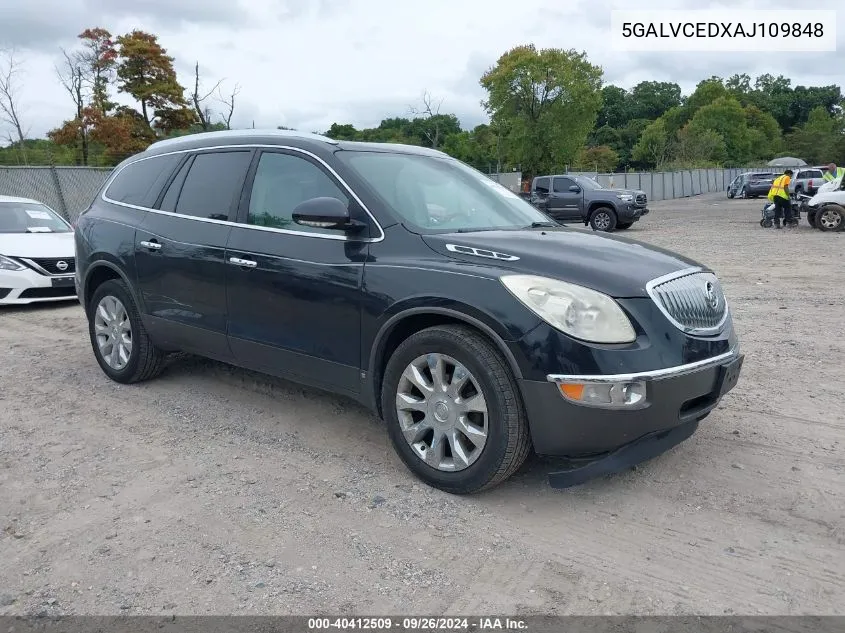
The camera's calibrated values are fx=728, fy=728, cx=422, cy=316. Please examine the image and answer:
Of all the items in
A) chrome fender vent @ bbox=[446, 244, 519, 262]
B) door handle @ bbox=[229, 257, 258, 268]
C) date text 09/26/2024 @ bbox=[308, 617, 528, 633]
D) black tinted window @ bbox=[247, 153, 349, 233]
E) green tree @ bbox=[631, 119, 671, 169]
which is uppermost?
green tree @ bbox=[631, 119, 671, 169]

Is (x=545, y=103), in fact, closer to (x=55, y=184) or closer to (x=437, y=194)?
(x=55, y=184)

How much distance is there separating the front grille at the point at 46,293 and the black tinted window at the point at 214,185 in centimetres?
493

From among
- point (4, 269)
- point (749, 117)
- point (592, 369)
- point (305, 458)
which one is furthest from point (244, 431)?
point (749, 117)

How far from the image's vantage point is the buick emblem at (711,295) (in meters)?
3.70

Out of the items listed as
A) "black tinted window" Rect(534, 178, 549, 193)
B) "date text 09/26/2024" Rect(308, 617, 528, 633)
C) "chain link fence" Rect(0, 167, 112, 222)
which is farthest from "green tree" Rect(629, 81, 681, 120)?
"date text 09/26/2024" Rect(308, 617, 528, 633)

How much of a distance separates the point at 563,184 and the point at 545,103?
26.8 meters

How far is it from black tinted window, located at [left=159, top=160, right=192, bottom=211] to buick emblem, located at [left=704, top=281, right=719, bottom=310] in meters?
3.48

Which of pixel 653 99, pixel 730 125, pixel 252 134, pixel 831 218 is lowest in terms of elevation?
pixel 831 218

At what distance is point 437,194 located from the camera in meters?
4.36

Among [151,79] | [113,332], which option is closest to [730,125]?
[151,79]

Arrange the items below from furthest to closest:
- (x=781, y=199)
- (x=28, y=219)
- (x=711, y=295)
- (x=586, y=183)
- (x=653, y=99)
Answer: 1. (x=653, y=99)
2. (x=586, y=183)
3. (x=781, y=199)
4. (x=28, y=219)
5. (x=711, y=295)

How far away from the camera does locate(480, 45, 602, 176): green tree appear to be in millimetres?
46562

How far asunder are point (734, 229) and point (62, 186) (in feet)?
59.7

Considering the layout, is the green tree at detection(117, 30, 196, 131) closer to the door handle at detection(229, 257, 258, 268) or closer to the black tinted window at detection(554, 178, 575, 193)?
the black tinted window at detection(554, 178, 575, 193)
